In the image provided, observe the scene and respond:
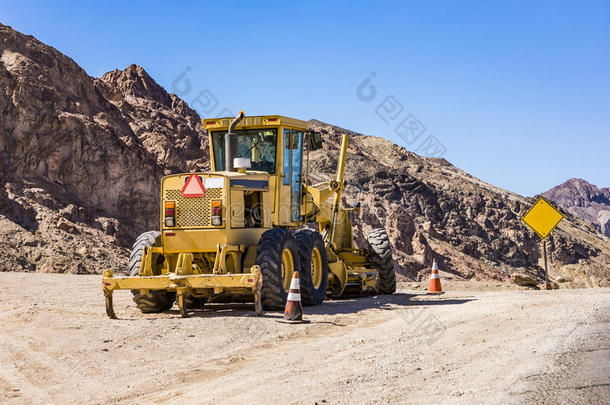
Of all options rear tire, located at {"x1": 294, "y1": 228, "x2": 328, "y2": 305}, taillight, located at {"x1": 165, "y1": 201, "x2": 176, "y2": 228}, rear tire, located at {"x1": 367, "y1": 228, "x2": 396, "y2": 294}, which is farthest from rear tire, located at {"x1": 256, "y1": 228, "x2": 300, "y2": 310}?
rear tire, located at {"x1": 367, "y1": 228, "x2": 396, "y2": 294}

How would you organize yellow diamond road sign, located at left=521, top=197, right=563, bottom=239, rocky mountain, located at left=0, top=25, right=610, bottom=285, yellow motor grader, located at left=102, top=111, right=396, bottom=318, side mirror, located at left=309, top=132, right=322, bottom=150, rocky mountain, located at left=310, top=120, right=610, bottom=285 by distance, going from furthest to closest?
1. rocky mountain, located at left=310, top=120, right=610, bottom=285
2. rocky mountain, located at left=0, top=25, right=610, bottom=285
3. yellow diamond road sign, located at left=521, top=197, right=563, bottom=239
4. side mirror, located at left=309, top=132, right=322, bottom=150
5. yellow motor grader, located at left=102, top=111, right=396, bottom=318

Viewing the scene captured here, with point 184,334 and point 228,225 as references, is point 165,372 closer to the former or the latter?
point 184,334

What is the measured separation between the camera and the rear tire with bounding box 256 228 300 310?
34.9ft

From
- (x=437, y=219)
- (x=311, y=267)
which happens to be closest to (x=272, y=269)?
(x=311, y=267)

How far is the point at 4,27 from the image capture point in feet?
114

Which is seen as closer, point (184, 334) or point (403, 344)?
point (403, 344)

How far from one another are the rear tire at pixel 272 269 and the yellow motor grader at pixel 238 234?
0.02 metres

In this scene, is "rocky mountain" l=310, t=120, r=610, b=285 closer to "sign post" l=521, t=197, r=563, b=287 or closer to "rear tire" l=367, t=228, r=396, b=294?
"sign post" l=521, t=197, r=563, b=287

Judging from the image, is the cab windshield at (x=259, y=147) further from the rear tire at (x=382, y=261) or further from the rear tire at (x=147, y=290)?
the rear tire at (x=382, y=261)

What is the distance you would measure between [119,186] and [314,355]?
27.2m

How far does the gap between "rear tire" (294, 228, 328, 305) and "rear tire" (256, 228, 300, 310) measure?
3.90ft

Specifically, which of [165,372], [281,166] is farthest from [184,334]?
[281,166]

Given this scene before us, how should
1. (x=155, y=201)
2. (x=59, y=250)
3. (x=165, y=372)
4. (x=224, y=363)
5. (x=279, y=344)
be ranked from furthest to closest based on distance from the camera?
(x=155, y=201)
(x=59, y=250)
(x=279, y=344)
(x=224, y=363)
(x=165, y=372)

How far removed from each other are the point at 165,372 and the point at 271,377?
1.12 meters
